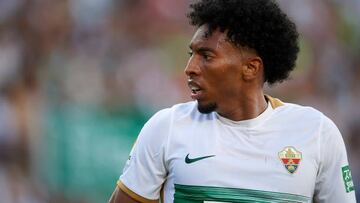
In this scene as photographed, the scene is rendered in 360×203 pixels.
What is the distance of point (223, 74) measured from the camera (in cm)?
364

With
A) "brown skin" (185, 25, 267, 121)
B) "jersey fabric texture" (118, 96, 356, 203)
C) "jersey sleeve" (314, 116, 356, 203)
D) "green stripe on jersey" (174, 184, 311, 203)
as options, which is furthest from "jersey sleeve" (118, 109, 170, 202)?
"jersey sleeve" (314, 116, 356, 203)

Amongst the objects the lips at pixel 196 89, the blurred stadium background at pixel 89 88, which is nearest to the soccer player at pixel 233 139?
the lips at pixel 196 89

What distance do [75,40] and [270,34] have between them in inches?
143

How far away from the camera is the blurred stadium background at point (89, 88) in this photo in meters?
6.85

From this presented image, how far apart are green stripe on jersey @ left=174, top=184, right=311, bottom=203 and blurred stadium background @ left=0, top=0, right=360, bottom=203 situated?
134 inches

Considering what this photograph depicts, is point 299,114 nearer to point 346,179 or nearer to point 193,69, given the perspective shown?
point 346,179

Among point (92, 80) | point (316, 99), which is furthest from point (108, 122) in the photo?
point (316, 99)

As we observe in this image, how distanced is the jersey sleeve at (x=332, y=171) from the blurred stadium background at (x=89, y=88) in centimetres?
350

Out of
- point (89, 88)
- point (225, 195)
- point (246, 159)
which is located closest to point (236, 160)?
point (246, 159)

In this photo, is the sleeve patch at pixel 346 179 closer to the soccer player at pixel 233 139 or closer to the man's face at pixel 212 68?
the soccer player at pixel 233 139

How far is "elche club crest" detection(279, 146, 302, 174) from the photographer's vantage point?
362 centimetres

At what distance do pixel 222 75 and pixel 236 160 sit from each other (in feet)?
1.23

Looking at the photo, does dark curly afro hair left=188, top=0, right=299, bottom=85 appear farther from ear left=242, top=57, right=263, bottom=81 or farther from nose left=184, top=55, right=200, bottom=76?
nose left=184, top=55, right=200, bottom=76

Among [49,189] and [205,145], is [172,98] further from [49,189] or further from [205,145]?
[205,145]
